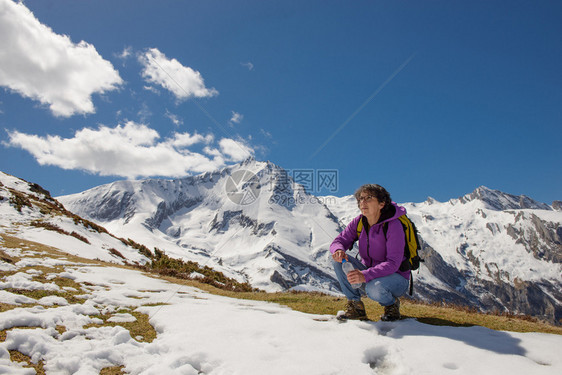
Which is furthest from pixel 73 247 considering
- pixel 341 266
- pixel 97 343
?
pixel 341 266

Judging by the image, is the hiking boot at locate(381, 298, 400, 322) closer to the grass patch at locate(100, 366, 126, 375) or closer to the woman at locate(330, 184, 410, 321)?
the woman at locate(330, 184, 410, 321)

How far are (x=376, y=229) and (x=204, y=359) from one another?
4060 mm

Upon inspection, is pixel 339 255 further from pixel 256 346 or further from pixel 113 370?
pixel 113 370

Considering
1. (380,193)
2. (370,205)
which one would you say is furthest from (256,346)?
(380,193)

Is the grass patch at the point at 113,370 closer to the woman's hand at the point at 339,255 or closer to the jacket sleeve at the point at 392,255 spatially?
the jacket sleeve at the point at 392,255

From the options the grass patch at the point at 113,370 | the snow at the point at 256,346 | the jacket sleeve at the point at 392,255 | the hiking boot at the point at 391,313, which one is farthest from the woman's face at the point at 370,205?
the grass patch at the point at 113,370

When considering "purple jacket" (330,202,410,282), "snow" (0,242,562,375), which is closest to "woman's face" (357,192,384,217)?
"purple jacket" (330,202,410,282)

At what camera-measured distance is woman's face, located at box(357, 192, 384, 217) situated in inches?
252

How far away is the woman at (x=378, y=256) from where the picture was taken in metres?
6.01

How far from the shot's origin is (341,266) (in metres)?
6.70

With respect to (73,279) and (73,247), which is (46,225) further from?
(73,279)

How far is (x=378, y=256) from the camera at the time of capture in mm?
6523

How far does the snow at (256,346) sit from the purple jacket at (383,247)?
1044 millimetres

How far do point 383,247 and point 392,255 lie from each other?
15.3 inches
